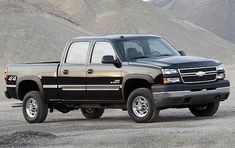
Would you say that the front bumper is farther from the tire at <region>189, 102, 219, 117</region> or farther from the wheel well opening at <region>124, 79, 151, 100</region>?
the tire at <region>189, 102, 219, 117</region>

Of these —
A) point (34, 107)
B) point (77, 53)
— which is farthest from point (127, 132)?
point (34, 107)

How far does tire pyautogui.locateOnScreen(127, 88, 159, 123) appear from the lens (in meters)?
14.7

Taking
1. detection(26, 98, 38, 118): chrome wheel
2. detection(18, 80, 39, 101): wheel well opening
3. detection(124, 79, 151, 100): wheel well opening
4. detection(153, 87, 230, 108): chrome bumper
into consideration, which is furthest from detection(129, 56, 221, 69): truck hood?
detection(18, 80, 39, 101): wheel well opening

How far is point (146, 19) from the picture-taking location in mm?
93250

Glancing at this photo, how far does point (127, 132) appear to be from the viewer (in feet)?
42.4

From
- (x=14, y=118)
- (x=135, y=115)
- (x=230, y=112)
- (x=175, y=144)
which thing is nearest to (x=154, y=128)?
(x=135, y=115)

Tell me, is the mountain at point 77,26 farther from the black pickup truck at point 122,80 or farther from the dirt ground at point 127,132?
the dirt ground at point 127,132

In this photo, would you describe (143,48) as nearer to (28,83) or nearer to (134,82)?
(134,82)

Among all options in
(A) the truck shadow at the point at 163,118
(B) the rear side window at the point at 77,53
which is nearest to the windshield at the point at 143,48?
(B) the rear side window at the point at 77,53

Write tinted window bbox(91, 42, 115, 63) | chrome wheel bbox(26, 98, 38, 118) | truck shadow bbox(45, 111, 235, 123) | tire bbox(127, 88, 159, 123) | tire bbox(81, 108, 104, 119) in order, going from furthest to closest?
tire bbox(81, 108, 104, 119)
chrome wheel bbox(26, 98, 38, 118)
tinted window bbox(91, 42, 115, 63)
truck shadow bbox(45, 111, 235, 123)
tire bbox(127, 88, 159, 123)

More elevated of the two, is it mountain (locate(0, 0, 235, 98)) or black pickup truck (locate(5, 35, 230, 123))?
mountain (locate(0, 0, 235, 98))

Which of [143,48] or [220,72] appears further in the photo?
[143,48]

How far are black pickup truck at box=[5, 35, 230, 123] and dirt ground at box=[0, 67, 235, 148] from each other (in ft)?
1.31

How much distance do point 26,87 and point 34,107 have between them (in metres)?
0.67
